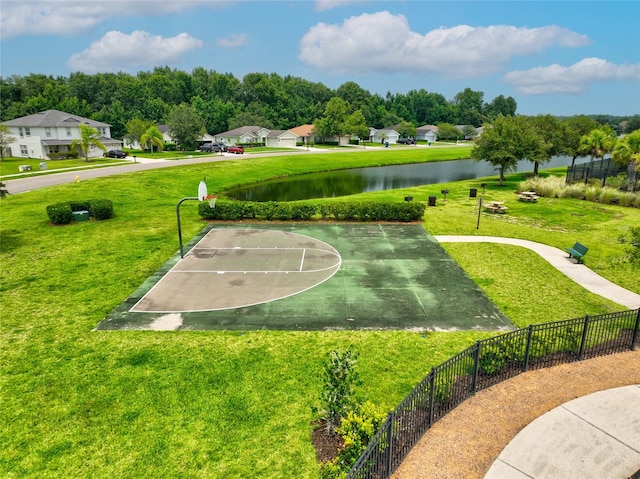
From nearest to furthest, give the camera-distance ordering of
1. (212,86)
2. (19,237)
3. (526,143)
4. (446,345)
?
1. (446,345)
2. (19,237)
3. (526,143)
4. (212,86)

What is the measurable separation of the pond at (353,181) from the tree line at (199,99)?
41.3 m

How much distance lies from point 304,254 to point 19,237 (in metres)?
16.0

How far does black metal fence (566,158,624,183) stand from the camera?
4009 cm

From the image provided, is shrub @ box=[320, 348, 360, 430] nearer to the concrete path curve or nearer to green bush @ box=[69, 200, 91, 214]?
the concrete path curve

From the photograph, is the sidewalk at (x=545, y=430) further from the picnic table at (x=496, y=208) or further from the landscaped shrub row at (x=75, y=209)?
the landscaped shrub row at (x=75, y=209)

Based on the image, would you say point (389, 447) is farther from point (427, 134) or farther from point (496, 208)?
point (427, 134)

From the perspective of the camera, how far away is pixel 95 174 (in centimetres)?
4475

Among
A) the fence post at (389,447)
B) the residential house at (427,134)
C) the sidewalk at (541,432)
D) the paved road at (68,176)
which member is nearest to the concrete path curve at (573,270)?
the sidewalk at (541,432)

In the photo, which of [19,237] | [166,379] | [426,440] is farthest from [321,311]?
[19,237]

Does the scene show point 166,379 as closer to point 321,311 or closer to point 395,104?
point 321,311

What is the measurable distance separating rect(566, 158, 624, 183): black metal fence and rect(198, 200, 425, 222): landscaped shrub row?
74.2 ft

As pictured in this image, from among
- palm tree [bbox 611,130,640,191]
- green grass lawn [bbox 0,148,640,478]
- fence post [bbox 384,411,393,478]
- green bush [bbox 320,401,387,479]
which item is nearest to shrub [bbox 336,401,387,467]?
green bush [bbox 320,401,387,479]

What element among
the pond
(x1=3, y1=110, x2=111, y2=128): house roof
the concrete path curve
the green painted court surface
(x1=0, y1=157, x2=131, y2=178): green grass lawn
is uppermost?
(x1=3, y1=110, x2=111, y2=128): house roof

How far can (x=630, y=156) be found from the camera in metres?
37.7
